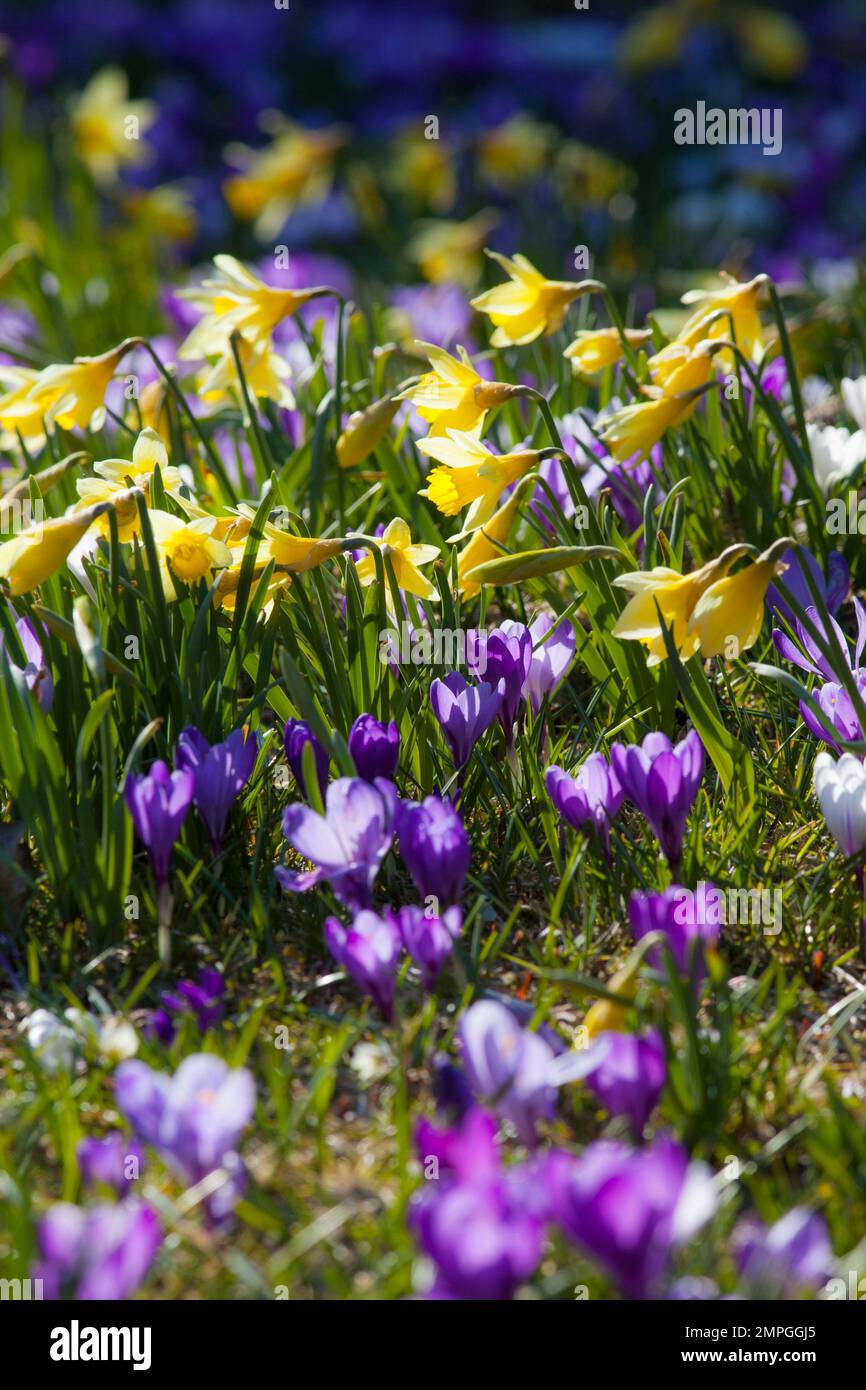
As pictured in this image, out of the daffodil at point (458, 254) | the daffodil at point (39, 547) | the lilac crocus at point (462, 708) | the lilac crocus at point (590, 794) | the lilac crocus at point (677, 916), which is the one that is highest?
the daffodil at point (458, 254)

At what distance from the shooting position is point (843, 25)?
7918mm

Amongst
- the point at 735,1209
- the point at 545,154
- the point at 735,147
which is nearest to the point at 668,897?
the point at 735,1209

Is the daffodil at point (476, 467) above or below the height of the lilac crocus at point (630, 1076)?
Answer: above

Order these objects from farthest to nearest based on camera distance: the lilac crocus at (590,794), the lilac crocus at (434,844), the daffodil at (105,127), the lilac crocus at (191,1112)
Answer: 1. the daffodil at (105,127)
2. the lilac crocus at (590,794)
3. the lilac crocus at (434,844)
4. the lilac crocus at (191,1112)

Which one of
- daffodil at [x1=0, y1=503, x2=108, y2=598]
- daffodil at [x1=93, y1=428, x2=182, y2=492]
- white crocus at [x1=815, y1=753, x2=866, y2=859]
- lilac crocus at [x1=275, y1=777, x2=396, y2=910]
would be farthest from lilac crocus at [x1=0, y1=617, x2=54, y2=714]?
white crocus at [x1=815, y1=753, x2=866, y2=859]

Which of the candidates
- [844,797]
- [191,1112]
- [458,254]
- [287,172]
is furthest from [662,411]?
[287,172]

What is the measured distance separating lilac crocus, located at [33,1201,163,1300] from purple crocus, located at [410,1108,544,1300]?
0.78ft

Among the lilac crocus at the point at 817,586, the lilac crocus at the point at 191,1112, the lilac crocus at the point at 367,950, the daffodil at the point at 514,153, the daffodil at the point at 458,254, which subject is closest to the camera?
the lilac crocus at the point at 191,1112

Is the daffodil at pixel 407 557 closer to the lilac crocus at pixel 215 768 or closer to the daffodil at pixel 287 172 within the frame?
the lilac crocus at pixel 215 768

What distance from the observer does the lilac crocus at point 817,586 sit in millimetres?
2078

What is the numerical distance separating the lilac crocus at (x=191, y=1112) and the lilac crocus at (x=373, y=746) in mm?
569

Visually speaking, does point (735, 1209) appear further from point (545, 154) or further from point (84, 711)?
point (545, 154)

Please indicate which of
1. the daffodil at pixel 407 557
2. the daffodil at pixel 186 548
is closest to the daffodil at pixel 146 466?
the daffodil at pixel 186 548

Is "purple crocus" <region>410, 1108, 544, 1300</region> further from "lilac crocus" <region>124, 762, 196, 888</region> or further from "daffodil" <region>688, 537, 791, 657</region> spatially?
"daffodil" <region>688, 537, 791, 657</region>
